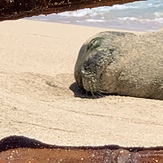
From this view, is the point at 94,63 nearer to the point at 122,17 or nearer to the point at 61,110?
the point at 61,110

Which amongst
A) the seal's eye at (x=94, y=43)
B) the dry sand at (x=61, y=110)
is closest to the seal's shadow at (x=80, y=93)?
A: the dry sand at (x=61, y=110)

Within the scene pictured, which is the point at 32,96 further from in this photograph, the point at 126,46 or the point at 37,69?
the point at 37,69

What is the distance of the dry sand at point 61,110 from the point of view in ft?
11.1

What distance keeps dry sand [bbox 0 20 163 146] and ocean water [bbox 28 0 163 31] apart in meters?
6.43

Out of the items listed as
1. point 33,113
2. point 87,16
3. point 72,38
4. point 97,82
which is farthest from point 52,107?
point 87,16

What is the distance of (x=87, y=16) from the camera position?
15188 mm

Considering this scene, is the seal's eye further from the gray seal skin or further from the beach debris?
the beach debris

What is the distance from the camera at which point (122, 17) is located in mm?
14812

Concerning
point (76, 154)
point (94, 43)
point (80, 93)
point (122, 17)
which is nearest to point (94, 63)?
point (94, 43)

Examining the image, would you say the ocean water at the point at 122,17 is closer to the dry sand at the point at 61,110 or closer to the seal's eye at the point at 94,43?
the dry sand at the point at 61,110

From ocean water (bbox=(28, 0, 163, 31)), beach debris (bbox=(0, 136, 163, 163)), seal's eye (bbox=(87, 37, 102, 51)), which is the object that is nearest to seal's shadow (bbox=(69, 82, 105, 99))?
seal's eye (bbox=(87, 37, 102, 51))

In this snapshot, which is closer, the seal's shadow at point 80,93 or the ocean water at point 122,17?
the seal's shadow at point 80,93

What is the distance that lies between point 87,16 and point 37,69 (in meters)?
9.17

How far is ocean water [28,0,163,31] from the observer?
13445 mm
